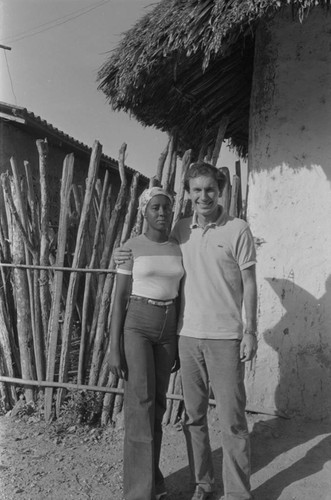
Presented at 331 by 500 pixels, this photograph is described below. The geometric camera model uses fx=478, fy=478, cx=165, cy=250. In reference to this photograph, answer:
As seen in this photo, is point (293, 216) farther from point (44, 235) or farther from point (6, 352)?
point (6, 352)

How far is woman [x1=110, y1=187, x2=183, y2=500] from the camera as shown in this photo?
99.2 inches

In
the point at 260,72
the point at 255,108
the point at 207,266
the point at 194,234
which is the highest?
the point at 260,72

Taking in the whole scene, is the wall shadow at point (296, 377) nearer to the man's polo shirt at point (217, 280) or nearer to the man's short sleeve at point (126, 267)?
the man's polo shirt at point (217, 280)

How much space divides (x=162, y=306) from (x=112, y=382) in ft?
4.57

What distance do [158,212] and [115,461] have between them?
1.74 meters

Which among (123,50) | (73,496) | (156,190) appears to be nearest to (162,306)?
(156,190)

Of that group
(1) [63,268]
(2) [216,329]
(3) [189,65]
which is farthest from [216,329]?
(3) [189,65]

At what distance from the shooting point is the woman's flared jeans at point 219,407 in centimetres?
244

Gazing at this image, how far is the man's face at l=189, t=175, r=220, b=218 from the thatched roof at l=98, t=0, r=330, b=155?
1087mm

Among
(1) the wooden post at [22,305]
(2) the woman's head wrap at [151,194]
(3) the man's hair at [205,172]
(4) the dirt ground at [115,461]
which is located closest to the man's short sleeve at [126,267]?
(2) the woman's head wrap at [151,194]

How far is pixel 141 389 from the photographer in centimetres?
252

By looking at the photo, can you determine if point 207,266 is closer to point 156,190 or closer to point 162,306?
point 162,306

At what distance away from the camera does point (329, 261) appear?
11.2 feet

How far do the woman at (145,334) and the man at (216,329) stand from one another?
104 mm
